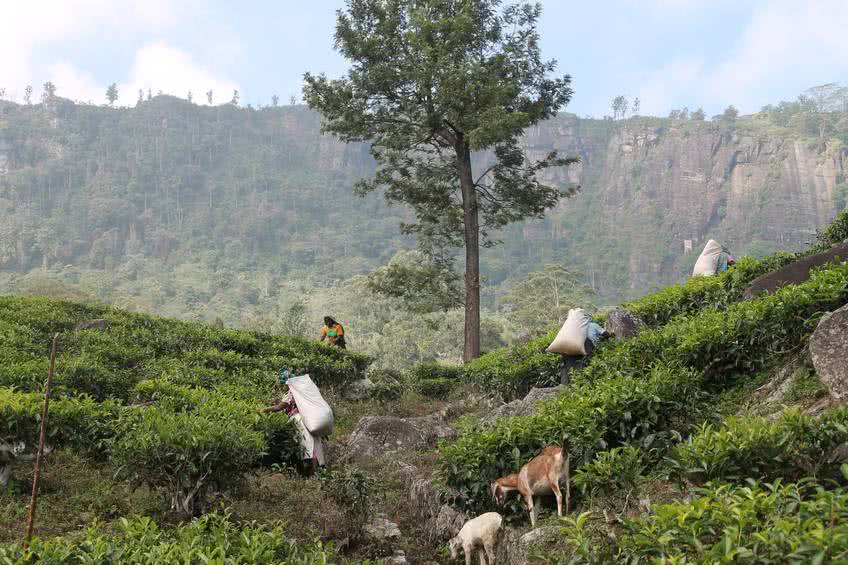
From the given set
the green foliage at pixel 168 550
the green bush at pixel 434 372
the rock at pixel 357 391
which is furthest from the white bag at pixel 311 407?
the green bush at pixel 434 372

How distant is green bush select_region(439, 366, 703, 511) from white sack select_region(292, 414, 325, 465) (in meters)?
2.39

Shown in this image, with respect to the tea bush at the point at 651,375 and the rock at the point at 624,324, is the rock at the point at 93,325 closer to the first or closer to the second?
the tea bush at the point at 651,375

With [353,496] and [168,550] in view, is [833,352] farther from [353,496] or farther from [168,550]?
[168,550]

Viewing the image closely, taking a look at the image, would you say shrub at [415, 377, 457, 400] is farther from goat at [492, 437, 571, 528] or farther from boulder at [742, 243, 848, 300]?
goat at [492, 437, 571, 528]

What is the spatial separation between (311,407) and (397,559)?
2.60 metres

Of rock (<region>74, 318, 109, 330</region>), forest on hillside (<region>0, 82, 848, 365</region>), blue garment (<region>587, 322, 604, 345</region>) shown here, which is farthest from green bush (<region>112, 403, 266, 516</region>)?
forest on hillside (<region>0, 82, 848, 365</region>)

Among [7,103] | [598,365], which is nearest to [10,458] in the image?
[598,365]

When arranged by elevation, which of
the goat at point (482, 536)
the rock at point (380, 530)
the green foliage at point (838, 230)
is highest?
the green foliage at point (838, 230)

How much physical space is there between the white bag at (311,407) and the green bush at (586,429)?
2266 millimetres

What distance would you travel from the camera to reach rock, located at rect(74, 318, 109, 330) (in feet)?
43.4

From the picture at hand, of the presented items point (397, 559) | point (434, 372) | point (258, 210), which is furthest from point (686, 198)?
point (397, 559)

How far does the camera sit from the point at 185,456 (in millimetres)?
5789

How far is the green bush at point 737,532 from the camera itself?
289cm

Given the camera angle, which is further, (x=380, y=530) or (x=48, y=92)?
(x=48, y=92)
